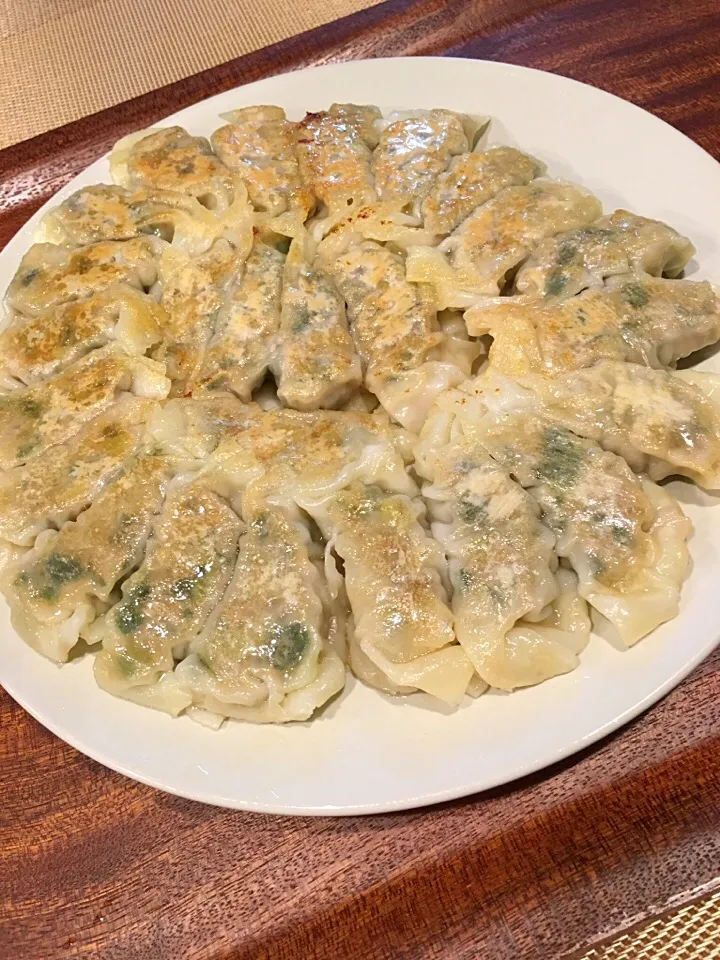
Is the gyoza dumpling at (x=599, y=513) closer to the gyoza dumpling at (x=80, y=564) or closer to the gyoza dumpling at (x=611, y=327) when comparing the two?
the gyoza dumpling at (x=611, y=327)

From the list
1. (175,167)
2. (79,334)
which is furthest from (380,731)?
(175,167)

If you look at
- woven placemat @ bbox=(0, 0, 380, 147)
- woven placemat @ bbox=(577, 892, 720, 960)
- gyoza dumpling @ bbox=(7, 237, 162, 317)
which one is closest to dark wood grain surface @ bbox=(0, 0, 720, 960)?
woven placemat @ bbox=(577, 892, 720, 960)

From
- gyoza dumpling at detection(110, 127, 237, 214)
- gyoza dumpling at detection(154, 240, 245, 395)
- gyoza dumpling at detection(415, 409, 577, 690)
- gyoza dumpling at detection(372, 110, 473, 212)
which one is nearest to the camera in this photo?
gyoza dumpling at detection(415, 409, 577, 690)

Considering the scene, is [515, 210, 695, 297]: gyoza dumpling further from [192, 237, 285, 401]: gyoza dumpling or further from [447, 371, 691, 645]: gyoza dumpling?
[192, 237, 285, 401]: gyoza dumpling

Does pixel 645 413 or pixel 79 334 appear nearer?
pixel 645 413

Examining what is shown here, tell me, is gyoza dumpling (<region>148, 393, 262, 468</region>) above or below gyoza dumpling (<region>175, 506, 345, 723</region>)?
above

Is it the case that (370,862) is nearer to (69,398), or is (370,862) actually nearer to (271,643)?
(271,643)

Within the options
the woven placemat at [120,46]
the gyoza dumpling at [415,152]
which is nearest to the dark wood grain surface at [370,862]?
the gyoza dumpling at [415,152]
